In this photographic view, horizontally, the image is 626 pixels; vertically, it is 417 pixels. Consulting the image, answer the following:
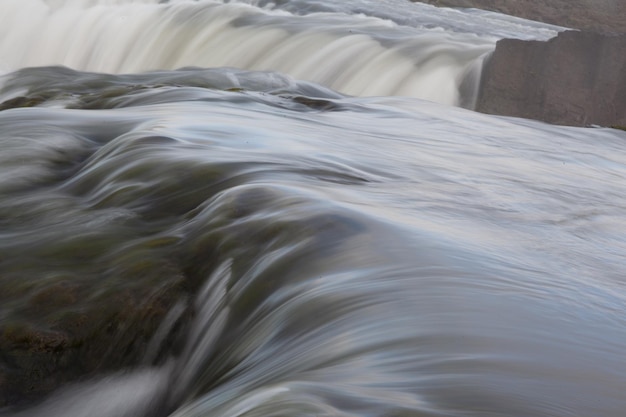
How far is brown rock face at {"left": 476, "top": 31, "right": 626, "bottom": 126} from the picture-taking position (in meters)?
8.17

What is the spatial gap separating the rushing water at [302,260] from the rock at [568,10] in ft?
26.6

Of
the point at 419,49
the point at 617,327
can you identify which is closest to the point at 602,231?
the point at 617,327

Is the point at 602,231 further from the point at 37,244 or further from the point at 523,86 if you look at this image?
the point at 523,86

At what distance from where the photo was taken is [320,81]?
29.2 ft

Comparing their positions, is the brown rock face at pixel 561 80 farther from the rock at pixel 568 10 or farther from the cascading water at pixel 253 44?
the rock at pixel 568 10

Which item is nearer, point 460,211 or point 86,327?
point 86,327

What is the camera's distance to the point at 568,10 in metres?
14.3

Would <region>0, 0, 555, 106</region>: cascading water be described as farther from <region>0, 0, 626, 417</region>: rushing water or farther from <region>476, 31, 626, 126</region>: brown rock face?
<region>0, 0, 626, 417</region>: rushing water

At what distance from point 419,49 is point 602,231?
5592 millimetres

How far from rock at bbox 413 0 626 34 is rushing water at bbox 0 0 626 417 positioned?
26.6ft

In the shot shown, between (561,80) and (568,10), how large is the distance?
624 centimetres

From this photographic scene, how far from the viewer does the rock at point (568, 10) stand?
1369cm

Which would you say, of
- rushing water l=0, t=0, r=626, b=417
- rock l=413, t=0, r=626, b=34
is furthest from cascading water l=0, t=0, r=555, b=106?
rock l=413, t=0, r=626, b=34

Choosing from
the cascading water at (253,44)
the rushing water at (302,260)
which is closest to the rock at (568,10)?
the cascading water at (253,44)
